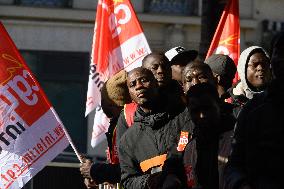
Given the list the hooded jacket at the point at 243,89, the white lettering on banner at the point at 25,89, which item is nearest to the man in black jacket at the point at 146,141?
the hooded jacket at the point at 243,89

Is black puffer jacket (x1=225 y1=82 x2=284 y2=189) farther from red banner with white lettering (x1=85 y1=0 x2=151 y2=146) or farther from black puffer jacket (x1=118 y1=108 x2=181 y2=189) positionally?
red banner with white lettering (x1=85 y1=0 x2=151 y2=146)

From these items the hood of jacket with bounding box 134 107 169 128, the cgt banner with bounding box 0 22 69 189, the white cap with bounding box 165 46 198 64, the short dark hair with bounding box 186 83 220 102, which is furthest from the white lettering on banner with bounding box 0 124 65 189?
the short dark hair with bounding box 186 83 220 102

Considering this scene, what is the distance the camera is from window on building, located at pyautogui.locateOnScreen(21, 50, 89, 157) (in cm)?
1938

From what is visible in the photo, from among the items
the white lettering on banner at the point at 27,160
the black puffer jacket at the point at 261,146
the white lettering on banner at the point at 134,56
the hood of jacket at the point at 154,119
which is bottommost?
the white lettering on banner at the point at 27,160

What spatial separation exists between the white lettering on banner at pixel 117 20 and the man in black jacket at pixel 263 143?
555cm

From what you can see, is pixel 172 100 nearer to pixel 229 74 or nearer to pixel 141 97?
pixel 141 97

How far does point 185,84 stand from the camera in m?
6.88

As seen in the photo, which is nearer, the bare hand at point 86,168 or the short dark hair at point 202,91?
the short dark hair at point 202,91

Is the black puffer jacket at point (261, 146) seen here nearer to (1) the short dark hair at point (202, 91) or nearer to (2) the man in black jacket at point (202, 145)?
(2) the man in black jacket at point (202, 145)

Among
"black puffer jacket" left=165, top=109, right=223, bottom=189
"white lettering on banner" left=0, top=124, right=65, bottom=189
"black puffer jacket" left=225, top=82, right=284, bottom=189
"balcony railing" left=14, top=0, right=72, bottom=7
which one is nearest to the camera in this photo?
"black puffer jacket" left=225, top=82, right=284, bottom=189

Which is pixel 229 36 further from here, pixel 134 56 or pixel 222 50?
pixel 134 56

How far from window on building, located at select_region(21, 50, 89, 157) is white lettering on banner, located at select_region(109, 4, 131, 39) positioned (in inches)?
354

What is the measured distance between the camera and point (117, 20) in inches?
408

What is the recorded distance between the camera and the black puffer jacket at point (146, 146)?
6277 millimetres
